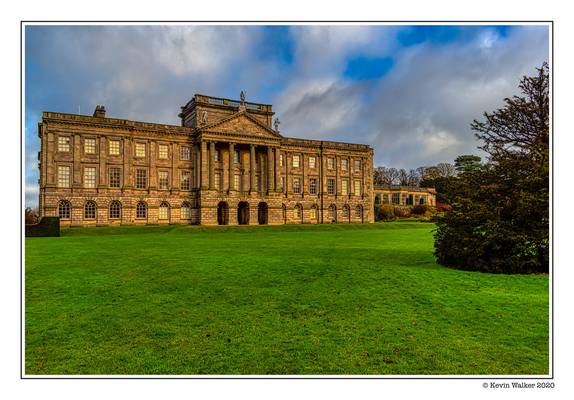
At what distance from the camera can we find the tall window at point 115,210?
152ft

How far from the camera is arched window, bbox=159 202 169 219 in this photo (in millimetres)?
49156

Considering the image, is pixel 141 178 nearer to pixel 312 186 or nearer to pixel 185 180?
pixel 185 180

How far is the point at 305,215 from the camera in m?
58.2

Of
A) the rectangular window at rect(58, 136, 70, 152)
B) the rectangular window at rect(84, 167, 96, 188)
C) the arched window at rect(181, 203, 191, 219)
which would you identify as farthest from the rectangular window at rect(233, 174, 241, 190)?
the rectangular window at rect(58, 136, 70, 152)

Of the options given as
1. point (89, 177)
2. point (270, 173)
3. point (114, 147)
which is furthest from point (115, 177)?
point (270, 173)

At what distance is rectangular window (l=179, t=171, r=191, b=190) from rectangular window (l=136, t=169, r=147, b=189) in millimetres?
4310

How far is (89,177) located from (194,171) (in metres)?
12.1

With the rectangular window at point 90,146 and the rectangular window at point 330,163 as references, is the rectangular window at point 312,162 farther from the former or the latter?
the rectangular window at point 90,146

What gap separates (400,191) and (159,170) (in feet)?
193

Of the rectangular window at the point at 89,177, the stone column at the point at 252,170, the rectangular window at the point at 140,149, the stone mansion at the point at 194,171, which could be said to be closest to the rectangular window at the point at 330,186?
the stone mansion at the point at 194,171

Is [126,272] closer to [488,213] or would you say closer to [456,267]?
[456,267]

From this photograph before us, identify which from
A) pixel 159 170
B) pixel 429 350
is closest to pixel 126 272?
pixel 429 350
